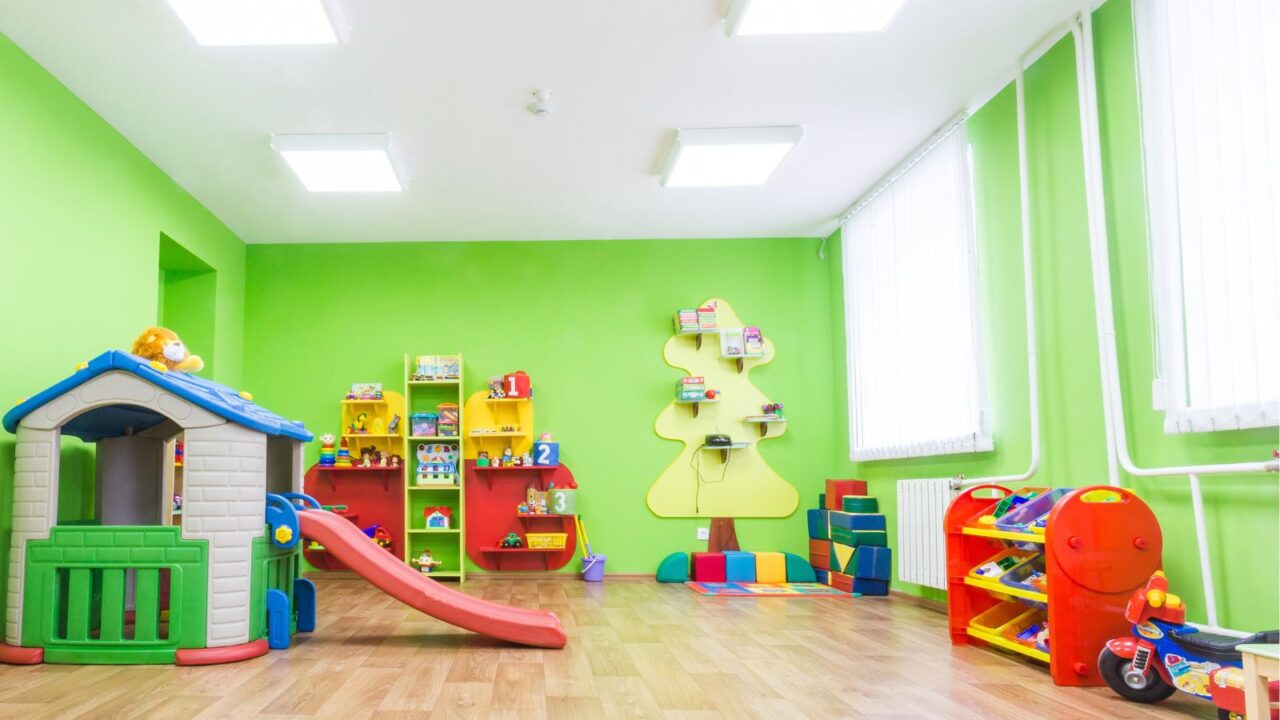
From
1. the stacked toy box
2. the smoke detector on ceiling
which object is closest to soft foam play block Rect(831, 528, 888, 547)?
the stacked toy box

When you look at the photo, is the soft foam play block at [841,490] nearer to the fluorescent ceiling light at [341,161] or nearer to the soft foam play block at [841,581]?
the soft foam play block at [841,581]

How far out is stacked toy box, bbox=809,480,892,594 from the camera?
6.14 meters

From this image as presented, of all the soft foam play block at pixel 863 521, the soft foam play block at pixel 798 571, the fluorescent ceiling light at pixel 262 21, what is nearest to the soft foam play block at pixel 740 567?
the soft foam play block at pixel 798 571

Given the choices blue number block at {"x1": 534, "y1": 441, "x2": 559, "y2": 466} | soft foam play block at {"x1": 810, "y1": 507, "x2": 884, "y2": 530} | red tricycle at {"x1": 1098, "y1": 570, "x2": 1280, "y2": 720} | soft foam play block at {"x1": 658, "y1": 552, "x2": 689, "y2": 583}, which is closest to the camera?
red tricycle at {"x1": 1098, "y1": 570, "x2": 1280, "y2": 720}

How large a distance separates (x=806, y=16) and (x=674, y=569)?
14.3 feet

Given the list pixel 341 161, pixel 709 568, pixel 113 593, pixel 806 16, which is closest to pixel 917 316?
pixel 806 16

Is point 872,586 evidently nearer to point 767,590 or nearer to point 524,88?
point 767,590

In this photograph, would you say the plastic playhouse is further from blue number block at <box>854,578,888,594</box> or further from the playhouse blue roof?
blue number block at <box>854,578,888,594</box>

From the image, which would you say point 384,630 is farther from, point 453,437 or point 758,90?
point 758,90

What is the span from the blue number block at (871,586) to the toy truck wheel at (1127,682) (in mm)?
3074

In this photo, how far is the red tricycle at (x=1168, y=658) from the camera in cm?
258

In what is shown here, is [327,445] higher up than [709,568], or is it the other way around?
[327,445]

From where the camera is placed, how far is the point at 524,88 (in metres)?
4.63

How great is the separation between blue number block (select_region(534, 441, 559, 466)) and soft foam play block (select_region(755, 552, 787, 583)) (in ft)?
5.48
